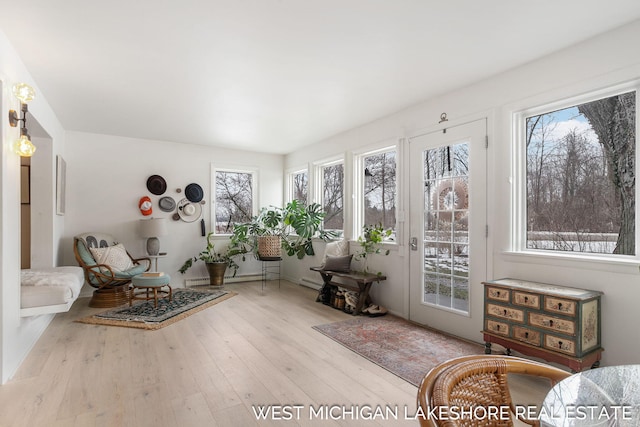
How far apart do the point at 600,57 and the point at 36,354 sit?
5.07 m

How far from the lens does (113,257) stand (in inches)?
185

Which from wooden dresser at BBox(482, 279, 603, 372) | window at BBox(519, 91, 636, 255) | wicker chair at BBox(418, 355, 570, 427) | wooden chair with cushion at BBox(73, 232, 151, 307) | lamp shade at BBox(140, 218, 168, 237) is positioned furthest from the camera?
lamp shade at BBox(140, 218, 168, 237)

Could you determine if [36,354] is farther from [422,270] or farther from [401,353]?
[422,270]

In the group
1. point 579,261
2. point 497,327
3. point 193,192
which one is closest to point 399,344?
point 497,327

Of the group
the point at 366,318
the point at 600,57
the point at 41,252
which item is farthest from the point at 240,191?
the point at 600,57

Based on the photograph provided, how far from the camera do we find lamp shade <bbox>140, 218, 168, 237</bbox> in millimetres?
5246

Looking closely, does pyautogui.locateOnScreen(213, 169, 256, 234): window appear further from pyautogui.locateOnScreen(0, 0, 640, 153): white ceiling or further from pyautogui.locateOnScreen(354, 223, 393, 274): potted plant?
pyautogui.locateOnScreen(354, 223, 393, 274): potted plant

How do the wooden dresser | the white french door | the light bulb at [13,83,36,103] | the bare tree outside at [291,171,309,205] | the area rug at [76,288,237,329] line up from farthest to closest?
the bare tree outside at [291,171,309,205] < the area rug at [76,288,237,329] < the white french door < the light bulb at [13,83,36,103] < the wooden dresser

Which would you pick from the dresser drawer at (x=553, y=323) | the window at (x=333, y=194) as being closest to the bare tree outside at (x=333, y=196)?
the window at (x=333, y=194)

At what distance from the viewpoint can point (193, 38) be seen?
248cm

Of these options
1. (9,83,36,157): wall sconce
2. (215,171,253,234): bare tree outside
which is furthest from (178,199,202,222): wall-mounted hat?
(9,83,36,157): wall sconce

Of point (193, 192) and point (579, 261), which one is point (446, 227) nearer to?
point (579, 261)

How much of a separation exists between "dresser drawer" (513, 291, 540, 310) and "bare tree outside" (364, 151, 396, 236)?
73.5 inches

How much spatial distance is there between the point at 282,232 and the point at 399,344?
3455mm
